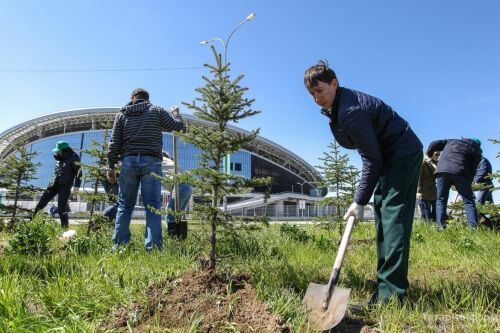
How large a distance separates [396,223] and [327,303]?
846 mm

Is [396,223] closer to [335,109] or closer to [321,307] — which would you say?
[321,307]

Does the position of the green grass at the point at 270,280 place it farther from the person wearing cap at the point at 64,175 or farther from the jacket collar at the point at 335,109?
the person wearing cap at the point at 64,175

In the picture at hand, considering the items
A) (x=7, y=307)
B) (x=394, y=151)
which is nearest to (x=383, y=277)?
(x=394, y=151)

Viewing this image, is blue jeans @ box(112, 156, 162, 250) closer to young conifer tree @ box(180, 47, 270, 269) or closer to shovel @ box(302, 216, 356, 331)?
young conifer tree @ box(180, 47, 270, 269)

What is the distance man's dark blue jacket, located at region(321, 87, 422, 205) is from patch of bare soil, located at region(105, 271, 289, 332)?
1.13m

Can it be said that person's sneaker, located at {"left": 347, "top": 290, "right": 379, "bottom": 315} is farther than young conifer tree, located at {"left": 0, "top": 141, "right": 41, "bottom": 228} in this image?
No

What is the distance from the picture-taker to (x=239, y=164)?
274ft

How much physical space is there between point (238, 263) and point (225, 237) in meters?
0.33

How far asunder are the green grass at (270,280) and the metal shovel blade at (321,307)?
75 mm

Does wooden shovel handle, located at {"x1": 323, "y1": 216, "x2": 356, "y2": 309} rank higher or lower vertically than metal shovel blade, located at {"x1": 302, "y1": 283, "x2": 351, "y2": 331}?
higher

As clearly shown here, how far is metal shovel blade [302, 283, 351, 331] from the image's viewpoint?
2221 mm

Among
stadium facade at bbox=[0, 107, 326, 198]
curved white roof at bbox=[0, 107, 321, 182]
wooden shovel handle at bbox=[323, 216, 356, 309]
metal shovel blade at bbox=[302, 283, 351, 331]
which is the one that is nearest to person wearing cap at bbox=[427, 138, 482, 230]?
wooden shovel handle at bbox=[323, 216, 356, 309]

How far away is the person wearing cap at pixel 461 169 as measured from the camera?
20.2 feet

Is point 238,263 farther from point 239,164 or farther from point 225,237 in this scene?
point 239,164
